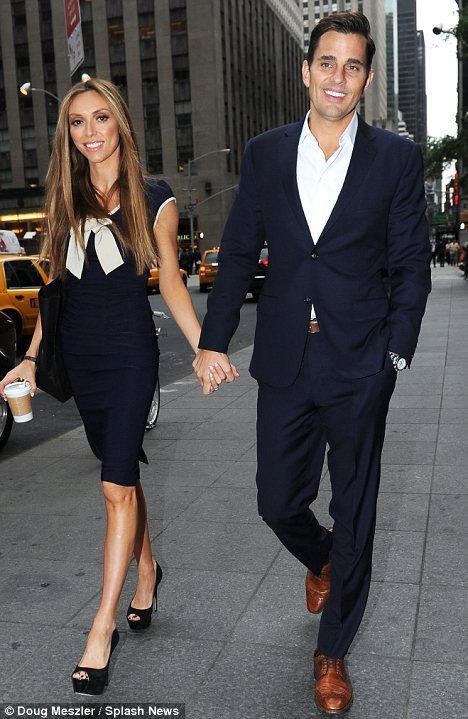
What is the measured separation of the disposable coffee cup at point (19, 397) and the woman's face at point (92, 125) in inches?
35.0

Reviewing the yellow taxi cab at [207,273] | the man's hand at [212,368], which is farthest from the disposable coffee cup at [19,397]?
the yellow taxi cab at [207,273]

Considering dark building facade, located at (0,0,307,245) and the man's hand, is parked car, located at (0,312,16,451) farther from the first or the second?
dark building facade, located at (0,0,307,245)

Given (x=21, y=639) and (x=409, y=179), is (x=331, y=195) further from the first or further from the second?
(x=21, y=639)

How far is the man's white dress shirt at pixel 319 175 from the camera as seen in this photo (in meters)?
2.85

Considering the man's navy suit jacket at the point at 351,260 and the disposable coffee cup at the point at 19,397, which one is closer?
the man's navy suit jacket at the point at 351,260

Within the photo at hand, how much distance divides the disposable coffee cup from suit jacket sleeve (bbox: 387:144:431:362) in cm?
136

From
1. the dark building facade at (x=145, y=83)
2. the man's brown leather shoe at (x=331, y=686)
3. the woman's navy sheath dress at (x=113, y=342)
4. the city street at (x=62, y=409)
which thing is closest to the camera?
the man's brown leather shoe at (x=331, y=686)

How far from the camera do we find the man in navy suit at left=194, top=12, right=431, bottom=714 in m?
2.79

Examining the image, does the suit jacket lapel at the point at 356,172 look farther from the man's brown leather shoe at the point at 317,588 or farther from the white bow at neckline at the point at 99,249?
the man's brown leather shoe at the point at 317,588

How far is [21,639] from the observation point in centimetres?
331

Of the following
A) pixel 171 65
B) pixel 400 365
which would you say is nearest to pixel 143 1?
pixel 171 65

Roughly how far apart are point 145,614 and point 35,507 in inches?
80.1

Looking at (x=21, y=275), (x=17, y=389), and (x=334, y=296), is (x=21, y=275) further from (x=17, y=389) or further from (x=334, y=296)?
(x=334, y=296)

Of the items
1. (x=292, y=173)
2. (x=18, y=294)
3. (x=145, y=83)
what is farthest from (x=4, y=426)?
(x=145, y=83)
